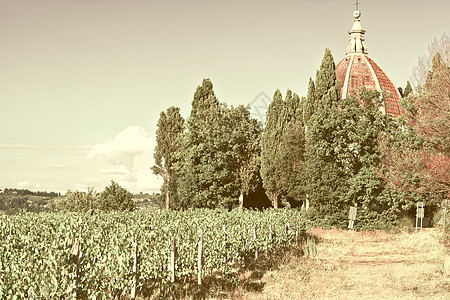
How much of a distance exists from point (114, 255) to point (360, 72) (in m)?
54.6

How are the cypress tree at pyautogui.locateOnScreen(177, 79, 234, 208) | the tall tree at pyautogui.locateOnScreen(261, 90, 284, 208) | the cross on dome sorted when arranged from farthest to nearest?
the cross on dome
the tall tree at pyautogui.locateOnScreen(261, 90, 284, 208)
the cypress tree at pyautogui.locateOnScreen(177, 79, 234, 208)

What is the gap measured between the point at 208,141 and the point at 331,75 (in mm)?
13156

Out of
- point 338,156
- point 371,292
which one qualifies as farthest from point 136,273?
point 338,156

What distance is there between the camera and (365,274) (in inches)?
679

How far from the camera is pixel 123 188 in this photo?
39.2 metres

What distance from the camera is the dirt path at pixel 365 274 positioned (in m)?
14.1

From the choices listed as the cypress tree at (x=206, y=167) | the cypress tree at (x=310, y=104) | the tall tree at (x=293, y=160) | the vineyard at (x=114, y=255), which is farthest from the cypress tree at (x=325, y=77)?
the vineyard at (x=114, y=255)

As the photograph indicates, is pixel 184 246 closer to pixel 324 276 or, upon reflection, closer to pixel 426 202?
pixel 324 276

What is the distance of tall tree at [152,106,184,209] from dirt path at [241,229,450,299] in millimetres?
28663

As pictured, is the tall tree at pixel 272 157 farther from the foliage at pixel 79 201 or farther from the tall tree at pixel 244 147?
the foliage at pixel 79 201

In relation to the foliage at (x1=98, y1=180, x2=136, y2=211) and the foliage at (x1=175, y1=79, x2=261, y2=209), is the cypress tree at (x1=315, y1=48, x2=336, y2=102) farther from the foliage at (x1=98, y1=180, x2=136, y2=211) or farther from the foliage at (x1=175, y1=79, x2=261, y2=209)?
the foliage at (x1=98, y1=180, x2=136, y2=211)

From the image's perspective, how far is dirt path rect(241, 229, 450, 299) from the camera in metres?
14.1

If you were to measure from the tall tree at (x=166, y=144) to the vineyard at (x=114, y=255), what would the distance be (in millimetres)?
30743

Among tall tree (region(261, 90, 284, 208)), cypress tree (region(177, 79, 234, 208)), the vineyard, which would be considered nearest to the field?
the vineyard
